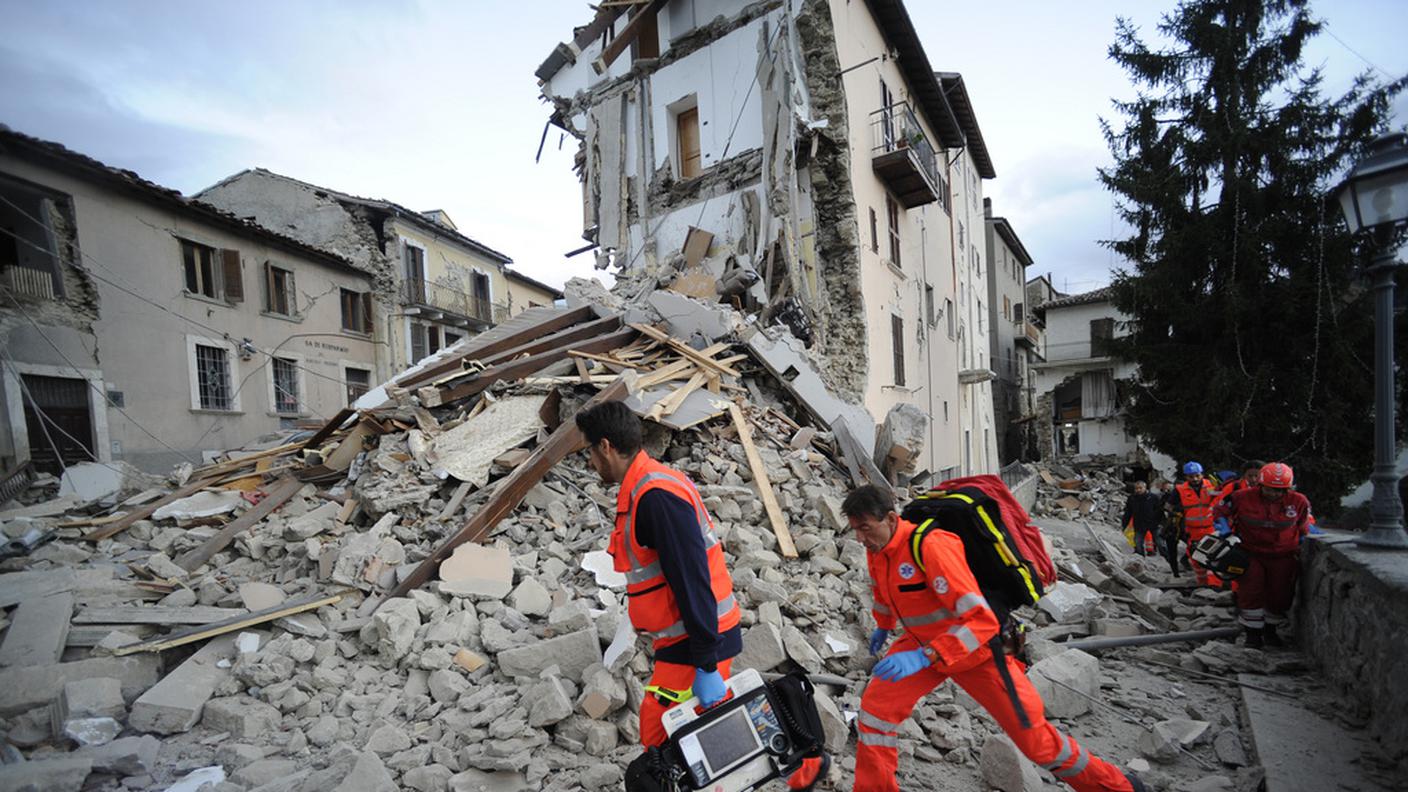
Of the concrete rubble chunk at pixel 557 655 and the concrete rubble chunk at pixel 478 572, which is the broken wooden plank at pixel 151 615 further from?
the concrete rubble chunk at pixel 557 655

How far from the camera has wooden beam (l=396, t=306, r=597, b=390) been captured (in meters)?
7.87

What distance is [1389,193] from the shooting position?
3850 mm

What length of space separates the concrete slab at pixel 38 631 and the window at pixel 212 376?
1643mm

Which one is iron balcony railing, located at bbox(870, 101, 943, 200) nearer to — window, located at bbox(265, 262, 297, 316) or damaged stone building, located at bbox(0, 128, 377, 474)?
window, located at bbox(265, 262, 297, 316)

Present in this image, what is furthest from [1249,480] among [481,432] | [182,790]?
[182,790]

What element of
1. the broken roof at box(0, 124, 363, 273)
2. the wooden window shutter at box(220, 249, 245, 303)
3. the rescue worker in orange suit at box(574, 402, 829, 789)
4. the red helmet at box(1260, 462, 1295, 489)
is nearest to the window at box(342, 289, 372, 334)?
the wooden window shutter at box(220, 249, 245, 303)

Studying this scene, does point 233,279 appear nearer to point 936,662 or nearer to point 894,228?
point 936,662

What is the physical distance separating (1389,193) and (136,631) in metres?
8.46

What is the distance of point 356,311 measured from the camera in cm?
1998

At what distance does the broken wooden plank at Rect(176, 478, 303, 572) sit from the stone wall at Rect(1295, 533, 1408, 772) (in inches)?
310

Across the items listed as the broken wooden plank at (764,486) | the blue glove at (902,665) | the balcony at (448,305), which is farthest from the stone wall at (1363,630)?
the balcony at (448,305)

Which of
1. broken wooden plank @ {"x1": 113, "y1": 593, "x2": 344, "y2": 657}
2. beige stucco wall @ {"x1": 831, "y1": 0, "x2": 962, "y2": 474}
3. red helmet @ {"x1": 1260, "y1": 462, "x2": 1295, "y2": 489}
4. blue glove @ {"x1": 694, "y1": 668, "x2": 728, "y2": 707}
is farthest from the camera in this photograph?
beige stucco wall @ {"x1": 831, "y1": 0, "x2": 962, "y2": 474}

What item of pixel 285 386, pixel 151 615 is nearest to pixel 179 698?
pixel 151 615

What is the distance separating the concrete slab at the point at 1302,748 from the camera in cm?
298
